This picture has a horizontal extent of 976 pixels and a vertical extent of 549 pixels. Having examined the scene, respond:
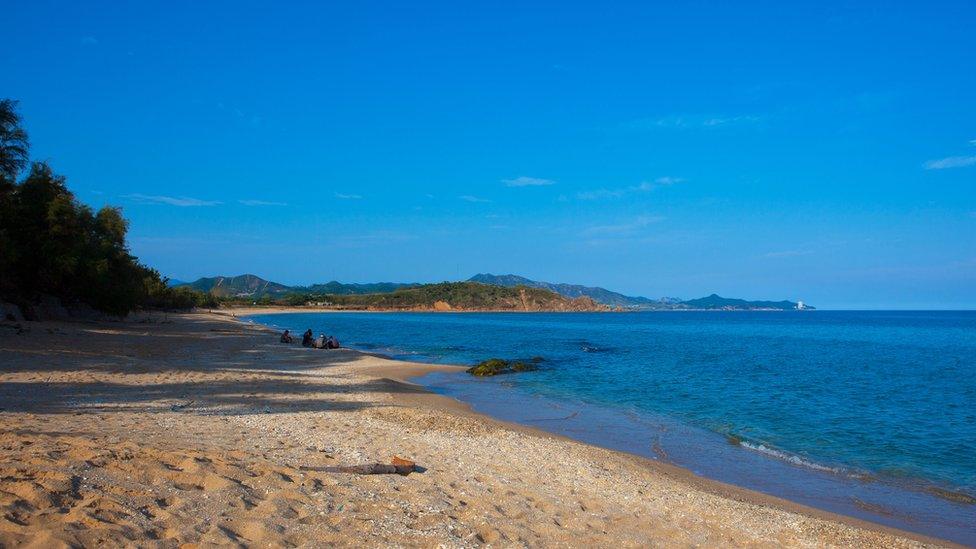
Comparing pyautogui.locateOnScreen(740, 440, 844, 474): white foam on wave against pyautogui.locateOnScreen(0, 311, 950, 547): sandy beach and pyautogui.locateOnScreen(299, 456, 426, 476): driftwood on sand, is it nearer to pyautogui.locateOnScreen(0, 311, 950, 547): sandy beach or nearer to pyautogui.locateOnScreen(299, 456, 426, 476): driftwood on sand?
pyautogui.locateOnScreen(0, 311, 950, 547): sandy beach

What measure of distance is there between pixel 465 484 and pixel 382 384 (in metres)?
15.1

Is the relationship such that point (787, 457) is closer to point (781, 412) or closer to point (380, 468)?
point (781, 412)

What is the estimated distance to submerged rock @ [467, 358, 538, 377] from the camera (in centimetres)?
3130

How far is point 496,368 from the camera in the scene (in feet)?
105

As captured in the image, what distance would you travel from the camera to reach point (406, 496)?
7.80 metres

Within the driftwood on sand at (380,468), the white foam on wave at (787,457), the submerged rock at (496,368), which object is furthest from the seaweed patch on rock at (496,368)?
the driftwood on sand at (380,468)

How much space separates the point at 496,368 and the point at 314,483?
966 inches

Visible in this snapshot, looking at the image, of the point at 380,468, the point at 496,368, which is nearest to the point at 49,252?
the point at 496,368

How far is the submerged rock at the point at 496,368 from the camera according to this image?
1232 inches

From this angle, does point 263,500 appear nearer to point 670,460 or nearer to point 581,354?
point 670,460

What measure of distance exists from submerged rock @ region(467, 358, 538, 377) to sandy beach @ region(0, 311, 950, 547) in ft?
47.4

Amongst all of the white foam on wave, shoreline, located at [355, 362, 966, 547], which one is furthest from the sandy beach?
the white foam on wave

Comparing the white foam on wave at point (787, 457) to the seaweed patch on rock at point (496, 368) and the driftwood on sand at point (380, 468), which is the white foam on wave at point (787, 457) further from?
the seaweed patch on rock at point (496, 368)

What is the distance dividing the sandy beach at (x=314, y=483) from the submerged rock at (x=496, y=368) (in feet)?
47.4
